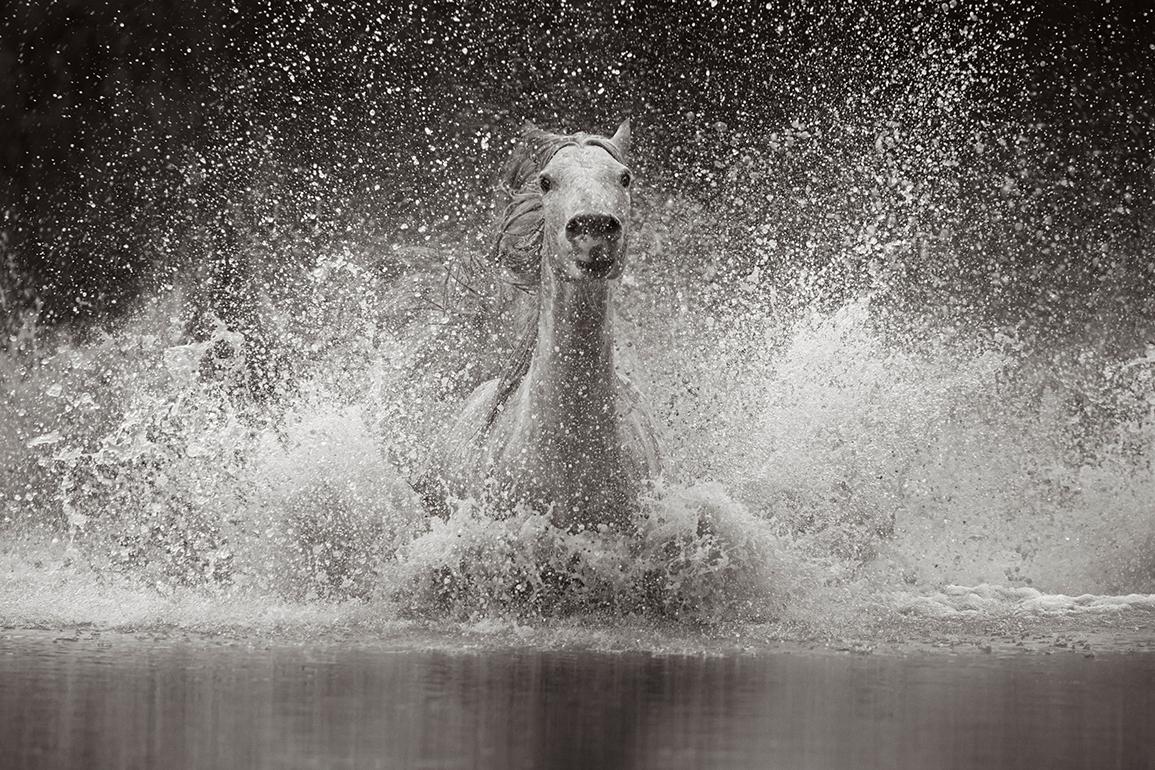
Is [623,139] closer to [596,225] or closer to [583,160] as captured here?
[583,160]

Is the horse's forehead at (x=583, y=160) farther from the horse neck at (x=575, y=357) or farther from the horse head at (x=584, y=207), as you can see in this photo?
the horse neck at (x=575, y=357)

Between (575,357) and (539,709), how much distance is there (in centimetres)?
174

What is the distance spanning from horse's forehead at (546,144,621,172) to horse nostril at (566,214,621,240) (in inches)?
12.9

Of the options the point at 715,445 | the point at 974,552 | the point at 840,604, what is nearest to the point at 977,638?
the point at 840,604

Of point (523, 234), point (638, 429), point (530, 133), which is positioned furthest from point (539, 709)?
point (530, 133)

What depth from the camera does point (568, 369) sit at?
5398mm

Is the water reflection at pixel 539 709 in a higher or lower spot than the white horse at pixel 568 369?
lower

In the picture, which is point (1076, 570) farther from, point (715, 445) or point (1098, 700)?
point (1098, 700)

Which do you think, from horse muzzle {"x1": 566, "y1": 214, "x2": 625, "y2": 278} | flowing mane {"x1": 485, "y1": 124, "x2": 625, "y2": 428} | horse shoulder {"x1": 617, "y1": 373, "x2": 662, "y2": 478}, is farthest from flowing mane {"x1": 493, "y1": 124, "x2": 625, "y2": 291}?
horse muzzle {"x1": 566, "y1": 214, "x2": 625, "y2": 278}

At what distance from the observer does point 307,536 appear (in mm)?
6578

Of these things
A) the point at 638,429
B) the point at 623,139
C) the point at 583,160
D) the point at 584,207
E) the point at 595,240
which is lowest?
the point at 638,429

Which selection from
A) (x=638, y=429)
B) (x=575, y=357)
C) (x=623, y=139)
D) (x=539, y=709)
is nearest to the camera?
(x=539, y=709)

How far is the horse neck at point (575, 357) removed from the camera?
529 cm

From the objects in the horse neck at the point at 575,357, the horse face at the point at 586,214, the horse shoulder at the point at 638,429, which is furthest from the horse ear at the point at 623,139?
the horse shoulder at the point at 638,429
